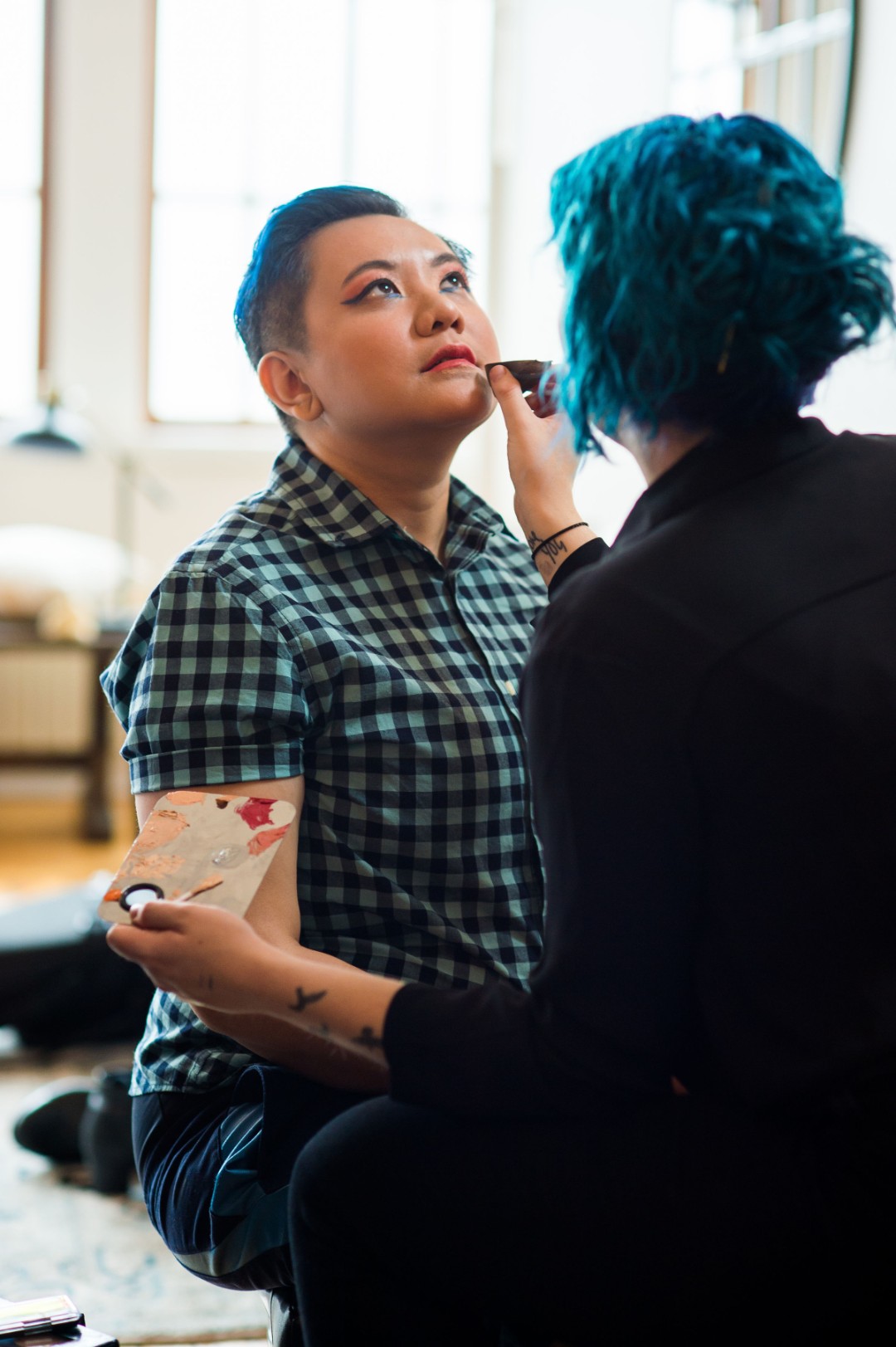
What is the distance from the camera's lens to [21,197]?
5242 mm

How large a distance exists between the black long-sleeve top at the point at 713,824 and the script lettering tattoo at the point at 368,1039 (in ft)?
0.15

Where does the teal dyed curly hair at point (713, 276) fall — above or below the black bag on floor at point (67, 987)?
above

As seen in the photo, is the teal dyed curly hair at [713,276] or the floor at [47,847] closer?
the teal dyed curly hair at [713,276]

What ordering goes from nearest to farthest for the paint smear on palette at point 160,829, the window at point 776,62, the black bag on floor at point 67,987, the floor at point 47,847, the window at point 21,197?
the paint smear on palette at point 160,829, the window at point 776,62, the black bag on floor at point 67,987, the floor at point 47,847, the window at point 21,197

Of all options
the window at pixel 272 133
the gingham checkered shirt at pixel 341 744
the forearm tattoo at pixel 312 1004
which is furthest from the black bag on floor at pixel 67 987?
the window at pixel 272 133

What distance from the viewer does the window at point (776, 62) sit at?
222 centimetres

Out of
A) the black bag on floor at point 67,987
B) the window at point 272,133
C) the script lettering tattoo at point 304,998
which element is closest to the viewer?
the script lettering tattoo at point 304,998

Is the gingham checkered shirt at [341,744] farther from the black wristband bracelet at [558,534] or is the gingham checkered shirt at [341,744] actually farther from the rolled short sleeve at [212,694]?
the black wristband bracelet at [558,534]

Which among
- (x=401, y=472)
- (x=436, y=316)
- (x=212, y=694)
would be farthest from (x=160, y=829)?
(x=436, y=316)

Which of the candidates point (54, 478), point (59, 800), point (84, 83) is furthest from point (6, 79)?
point (59, 800)

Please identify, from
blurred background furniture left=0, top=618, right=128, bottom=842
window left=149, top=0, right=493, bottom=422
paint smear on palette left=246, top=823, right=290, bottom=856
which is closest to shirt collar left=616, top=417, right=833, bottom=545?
paint smear on palette left=246, top=823, right=290, bottom=856

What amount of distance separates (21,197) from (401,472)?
452cm

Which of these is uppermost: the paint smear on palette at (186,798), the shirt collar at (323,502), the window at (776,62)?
the window at (776,62)

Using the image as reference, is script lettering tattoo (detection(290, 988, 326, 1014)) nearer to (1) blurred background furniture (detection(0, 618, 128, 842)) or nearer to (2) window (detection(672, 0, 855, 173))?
(2) window (detection(672, 0, 855, 173))
